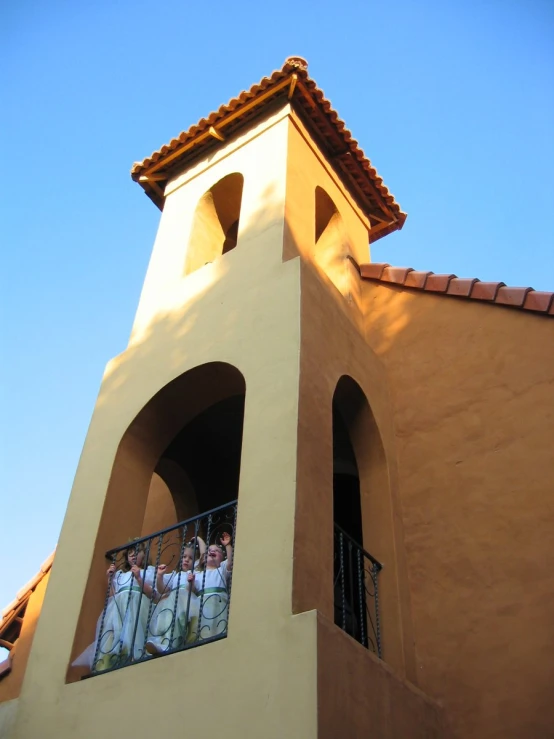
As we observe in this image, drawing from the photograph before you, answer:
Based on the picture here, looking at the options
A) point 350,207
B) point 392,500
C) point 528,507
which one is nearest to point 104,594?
point 392,500

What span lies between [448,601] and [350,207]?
599 cm

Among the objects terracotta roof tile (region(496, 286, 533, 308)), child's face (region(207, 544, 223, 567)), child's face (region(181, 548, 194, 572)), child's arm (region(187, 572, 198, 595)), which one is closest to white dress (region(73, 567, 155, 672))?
child's face (region(181, 548, 194, 572))

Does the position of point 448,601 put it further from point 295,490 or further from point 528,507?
point 295,490

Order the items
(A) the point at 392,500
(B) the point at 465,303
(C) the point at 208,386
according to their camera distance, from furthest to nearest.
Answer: (B) the point at 465,303 → (C) the point at 208,386 → (A) the point at 392,500

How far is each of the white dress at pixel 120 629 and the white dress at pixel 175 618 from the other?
0.14 m

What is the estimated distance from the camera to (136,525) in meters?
7.13

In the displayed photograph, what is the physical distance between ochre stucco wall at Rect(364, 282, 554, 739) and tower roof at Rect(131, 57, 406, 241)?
117 inches

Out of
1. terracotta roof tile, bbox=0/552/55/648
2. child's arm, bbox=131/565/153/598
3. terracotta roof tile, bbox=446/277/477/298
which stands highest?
terracotta roof tile, bbox=446/277/477/298

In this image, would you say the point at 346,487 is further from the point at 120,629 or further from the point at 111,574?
the point at 120,629

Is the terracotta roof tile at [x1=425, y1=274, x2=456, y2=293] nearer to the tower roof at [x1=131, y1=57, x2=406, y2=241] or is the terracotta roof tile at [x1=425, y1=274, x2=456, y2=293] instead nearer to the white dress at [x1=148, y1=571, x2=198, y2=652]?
the tower roof at [x1=131, y1=57, x2=406, y2=241]

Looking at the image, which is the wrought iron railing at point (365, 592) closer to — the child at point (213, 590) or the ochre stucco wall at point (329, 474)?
the ochre stucco wall at point (329, 474)

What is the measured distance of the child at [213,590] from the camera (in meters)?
5.73

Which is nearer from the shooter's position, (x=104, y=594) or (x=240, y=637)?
(x=240, y=637)

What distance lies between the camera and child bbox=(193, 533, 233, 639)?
→ 5.73 meters
